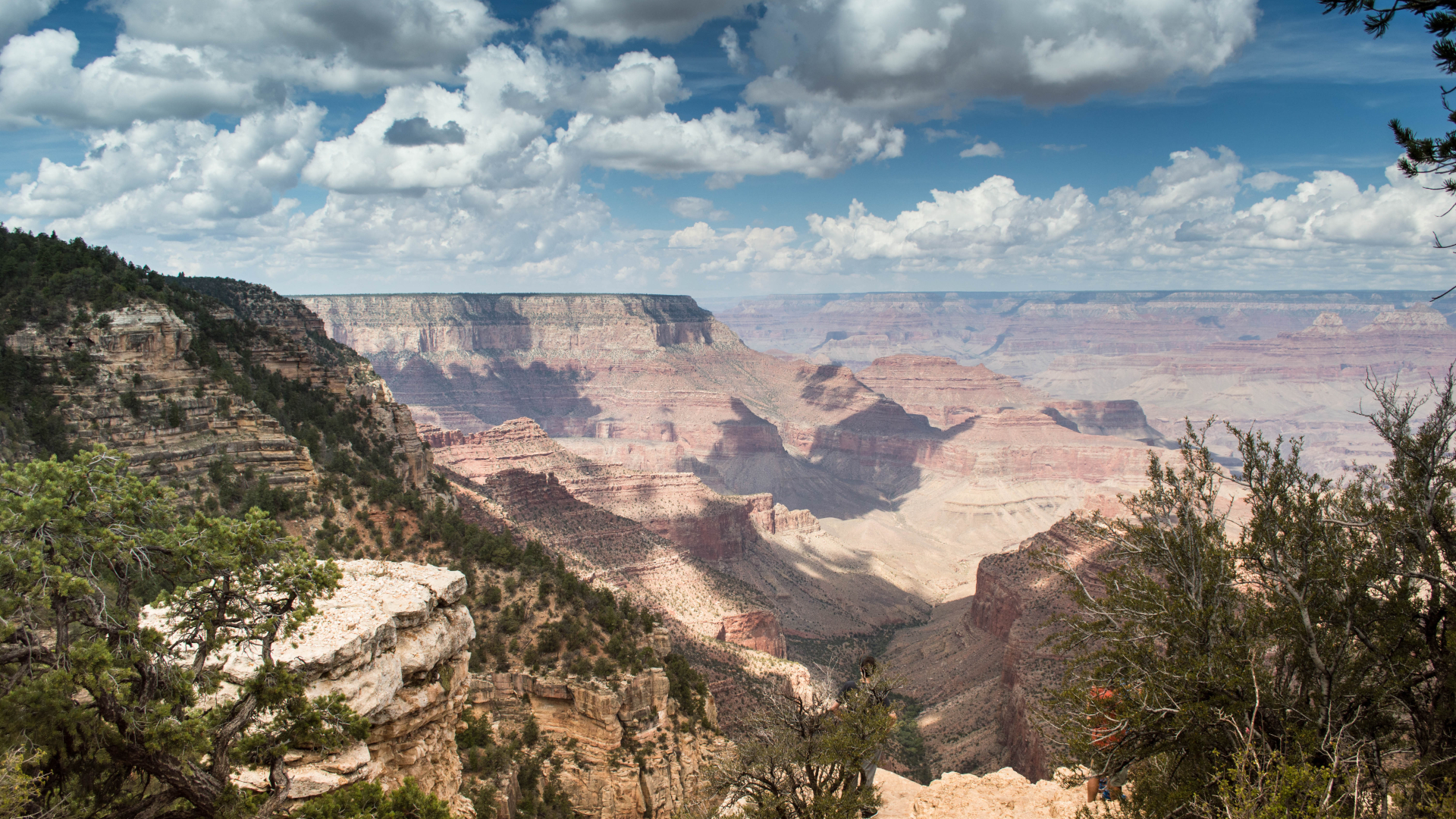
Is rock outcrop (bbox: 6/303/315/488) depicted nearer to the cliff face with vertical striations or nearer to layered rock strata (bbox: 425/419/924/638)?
layered rock strata (bbox: 425/419/924/638)

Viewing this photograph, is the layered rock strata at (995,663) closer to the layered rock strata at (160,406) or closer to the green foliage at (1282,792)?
the green foliage at (1282,792)

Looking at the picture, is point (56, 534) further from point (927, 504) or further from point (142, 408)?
point (927, 504)

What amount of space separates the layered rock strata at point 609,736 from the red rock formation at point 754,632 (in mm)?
31667

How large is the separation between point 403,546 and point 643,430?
162m

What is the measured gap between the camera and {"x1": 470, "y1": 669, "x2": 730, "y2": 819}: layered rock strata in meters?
24.4

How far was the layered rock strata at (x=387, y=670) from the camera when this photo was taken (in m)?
13.2

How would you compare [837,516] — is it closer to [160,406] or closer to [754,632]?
[754,632]

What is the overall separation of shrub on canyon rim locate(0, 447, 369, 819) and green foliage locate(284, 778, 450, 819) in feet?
2.20

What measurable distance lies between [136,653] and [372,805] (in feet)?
12.6

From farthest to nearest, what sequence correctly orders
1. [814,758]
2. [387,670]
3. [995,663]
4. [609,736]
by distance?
[995,663] → [609,736] → [814,758] → [387,670]

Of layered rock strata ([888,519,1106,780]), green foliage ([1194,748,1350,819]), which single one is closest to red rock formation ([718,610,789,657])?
layered rock strata ([888,519,1106,780])

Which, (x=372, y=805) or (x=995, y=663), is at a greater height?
(x=372, y=805)

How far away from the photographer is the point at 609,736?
984 inches

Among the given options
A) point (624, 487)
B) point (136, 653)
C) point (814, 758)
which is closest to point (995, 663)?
point (814, 758)
